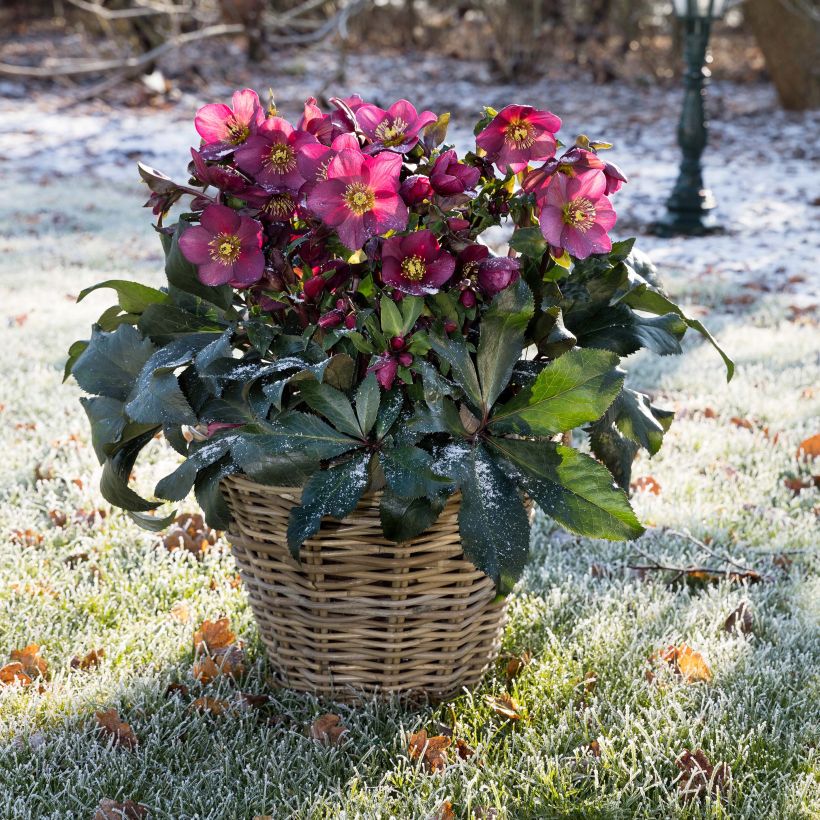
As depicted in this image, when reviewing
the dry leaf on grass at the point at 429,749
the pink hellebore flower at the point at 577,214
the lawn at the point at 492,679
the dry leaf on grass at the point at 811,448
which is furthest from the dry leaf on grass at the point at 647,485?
the pink hellebore flower at the point at 577,214

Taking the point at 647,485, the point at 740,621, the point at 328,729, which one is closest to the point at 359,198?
the point at 328,729

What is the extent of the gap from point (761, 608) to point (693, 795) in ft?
2.35

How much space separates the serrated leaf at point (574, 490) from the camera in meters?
1.56

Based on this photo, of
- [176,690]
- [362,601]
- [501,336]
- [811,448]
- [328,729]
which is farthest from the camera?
[811,448]

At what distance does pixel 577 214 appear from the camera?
5.21ft

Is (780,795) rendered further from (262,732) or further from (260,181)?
(260,181)

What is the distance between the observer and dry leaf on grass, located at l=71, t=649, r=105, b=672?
204cm

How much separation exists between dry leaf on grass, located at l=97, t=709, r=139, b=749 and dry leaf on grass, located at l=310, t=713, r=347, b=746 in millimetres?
349

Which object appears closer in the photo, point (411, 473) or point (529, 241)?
point (411, 473)

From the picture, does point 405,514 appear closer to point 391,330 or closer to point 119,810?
point 391,330

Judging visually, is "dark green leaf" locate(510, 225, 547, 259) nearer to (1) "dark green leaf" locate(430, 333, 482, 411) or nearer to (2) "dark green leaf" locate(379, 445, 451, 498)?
(1) "dark green leaf" locate(430, 333, 482, 411)

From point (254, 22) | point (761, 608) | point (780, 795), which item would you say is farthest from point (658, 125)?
point (780, 795)

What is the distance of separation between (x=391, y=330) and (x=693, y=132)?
5.71 m

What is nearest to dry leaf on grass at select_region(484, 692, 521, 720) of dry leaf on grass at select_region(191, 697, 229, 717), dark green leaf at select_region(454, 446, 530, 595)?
dark green leaf at select_region(454, 446, 530, 595)
